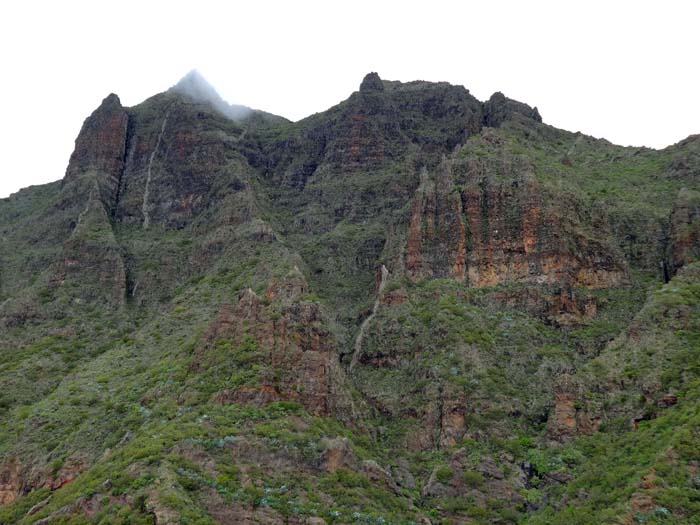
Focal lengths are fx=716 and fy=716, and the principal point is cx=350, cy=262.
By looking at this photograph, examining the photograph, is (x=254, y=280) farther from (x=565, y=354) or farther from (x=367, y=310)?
(x=565, y=354)

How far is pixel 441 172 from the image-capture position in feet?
327

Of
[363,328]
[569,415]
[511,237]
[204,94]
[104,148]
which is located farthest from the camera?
[204,94]

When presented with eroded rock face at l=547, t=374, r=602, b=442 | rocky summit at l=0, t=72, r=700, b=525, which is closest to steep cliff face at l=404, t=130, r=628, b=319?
rocky summit at l=0, t=72, r=700, b=525

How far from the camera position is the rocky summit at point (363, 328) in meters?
57.2

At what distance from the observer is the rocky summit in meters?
57.2

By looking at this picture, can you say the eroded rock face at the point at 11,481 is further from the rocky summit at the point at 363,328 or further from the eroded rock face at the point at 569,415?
the eroded rock face at the point at 569,415

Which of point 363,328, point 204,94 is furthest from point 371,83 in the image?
point 363,328

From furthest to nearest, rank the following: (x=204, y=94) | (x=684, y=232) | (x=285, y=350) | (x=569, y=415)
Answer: (x=204, y=94)
(x=684, y=232)
(x=285, y=350)
(x=569, y=415)

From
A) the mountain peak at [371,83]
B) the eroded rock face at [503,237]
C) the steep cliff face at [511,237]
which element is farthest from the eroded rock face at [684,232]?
the mountain peak at [371,83]

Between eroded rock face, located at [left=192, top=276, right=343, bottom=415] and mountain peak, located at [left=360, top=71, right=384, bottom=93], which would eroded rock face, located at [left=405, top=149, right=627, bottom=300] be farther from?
mountain peak, located at [left=360, top=71, right=384, bottom=93]

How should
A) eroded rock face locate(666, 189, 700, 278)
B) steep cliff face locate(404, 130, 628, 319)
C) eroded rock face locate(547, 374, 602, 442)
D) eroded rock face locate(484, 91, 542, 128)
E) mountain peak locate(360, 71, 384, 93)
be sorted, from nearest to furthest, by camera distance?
eroded rock face locate(547, 374, 602, 442) < eroded rock face locate(666, 189, 700, 278) < steep cliff face locate(404, 130, 628, 319) < eroded rock face locate(484, 91, 542, 128) < mountain peak locate(360, 71, 384, 93)

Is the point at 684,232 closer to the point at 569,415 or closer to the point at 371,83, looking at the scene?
the point at 569,415

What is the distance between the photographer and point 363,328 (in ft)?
280

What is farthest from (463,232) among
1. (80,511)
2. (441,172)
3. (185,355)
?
(80,511)
